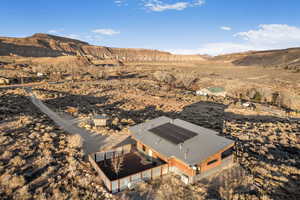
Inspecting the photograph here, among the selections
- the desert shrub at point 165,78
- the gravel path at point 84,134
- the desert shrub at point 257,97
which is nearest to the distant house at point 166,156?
the gravel path at point 84,134

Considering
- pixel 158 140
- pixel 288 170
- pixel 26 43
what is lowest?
pixel 288 170

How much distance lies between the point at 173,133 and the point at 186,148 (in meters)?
2.62

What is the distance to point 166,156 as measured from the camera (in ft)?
47.4

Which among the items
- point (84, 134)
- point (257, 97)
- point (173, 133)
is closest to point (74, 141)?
point (84, 134)

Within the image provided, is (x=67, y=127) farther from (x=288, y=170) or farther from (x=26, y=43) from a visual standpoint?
(x=26, y=43)

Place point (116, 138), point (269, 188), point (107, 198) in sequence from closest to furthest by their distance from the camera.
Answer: point (107, 198) < point (269, 188) < point (116, 138)

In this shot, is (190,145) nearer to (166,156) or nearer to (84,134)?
(166,156)

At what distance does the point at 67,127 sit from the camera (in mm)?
25062

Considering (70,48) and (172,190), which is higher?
(70,48)

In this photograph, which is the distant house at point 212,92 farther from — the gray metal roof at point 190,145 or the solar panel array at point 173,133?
the solar panel array at point 173,133

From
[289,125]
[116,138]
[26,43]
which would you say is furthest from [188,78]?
[26,43]

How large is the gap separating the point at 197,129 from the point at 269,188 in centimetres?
756

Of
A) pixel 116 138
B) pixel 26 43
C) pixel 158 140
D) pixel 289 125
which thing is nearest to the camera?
pixel 158 140

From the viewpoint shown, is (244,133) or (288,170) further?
(244,133)
